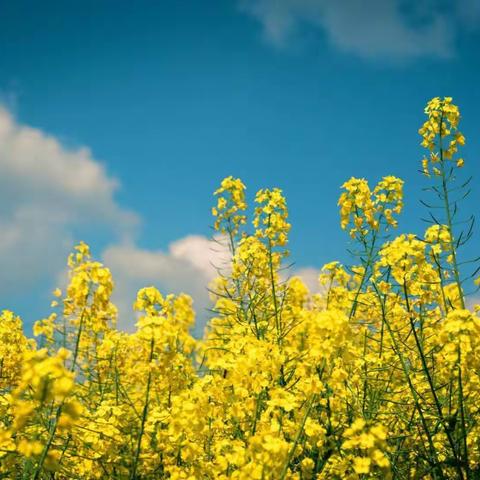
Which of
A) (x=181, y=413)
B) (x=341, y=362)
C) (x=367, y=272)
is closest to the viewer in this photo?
(x=181, y=413)

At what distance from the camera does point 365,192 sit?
17.8 ft

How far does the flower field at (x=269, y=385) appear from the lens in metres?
3.28

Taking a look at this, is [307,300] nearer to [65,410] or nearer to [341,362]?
[341,362]

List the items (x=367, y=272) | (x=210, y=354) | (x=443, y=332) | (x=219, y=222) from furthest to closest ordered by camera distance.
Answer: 1. (x=210, y=354)
2. (x=219, y=222)
3. (x=367, y=272)
4. (x=443, y=332)

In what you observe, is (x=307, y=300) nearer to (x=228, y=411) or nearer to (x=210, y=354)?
(x=210, y=354)

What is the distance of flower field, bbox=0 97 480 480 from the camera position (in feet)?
10.8

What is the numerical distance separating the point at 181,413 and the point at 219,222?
123 inches

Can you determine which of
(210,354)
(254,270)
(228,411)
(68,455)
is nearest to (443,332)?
(228,411)

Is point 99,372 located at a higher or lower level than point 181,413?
higher

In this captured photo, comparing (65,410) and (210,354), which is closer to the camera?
(65,410)

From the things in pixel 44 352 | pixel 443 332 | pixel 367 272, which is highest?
pixel 367 272

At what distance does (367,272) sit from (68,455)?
3.23 meters

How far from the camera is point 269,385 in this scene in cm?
396

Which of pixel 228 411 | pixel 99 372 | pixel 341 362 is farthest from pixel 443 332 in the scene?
pixel 99 372
